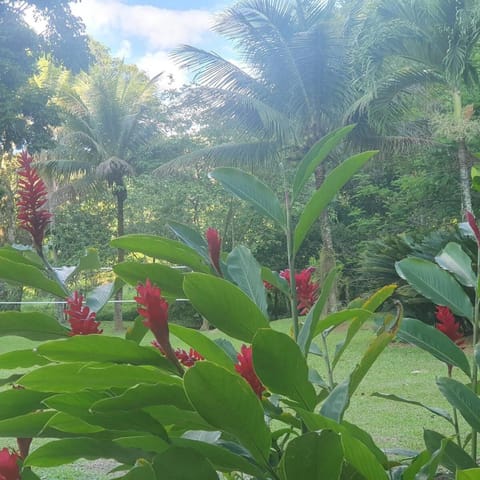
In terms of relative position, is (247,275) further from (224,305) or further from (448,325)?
(448,325)

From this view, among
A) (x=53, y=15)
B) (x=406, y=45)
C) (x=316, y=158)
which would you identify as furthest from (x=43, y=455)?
(x=53, y=15)

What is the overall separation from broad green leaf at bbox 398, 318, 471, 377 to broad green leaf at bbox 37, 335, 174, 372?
416mm

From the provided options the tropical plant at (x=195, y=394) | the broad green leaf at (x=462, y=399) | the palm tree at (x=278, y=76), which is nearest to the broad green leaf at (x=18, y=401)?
the tropical plant at (x=195, y=394)

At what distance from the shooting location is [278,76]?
12.9 meters

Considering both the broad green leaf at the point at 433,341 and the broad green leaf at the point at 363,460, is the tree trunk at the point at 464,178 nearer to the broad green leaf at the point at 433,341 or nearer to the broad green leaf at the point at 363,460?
the broad green leaf at the point at 433,341

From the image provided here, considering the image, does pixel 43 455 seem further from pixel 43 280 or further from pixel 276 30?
pixel 276 30

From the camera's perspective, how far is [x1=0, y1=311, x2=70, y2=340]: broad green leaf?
0.76m

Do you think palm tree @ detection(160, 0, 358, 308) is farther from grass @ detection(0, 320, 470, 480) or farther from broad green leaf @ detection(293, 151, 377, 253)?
broad green leaf @ detection(293, 151, 377, 253)

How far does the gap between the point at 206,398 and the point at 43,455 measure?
26cm

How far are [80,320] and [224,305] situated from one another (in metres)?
0.17

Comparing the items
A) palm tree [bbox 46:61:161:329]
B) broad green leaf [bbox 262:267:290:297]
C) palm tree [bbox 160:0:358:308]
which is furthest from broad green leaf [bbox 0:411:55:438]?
palm tree [bbox 46:61:161:329]

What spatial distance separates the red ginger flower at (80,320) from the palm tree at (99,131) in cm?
1559

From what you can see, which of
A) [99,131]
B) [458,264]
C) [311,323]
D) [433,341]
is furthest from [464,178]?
[311,323]

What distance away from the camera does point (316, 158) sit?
2.67ft
